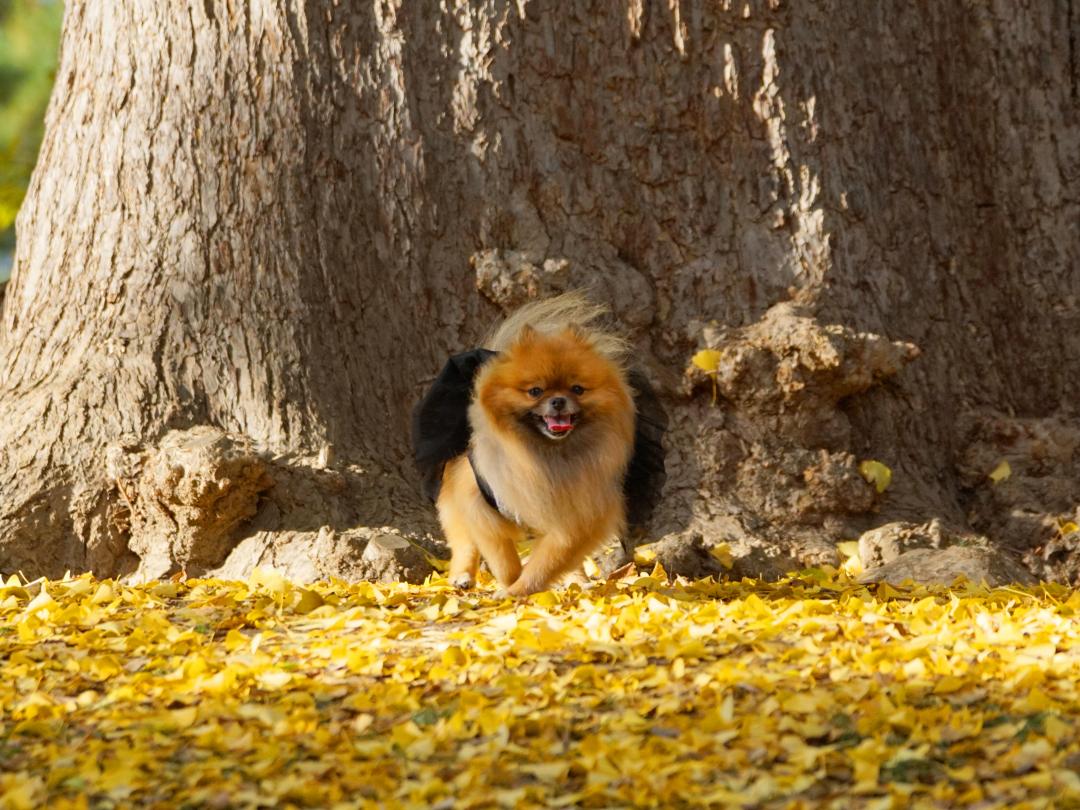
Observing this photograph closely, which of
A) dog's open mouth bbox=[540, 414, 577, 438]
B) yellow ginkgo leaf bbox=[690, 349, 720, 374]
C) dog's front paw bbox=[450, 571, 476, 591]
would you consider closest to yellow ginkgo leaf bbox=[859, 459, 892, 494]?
yellow ginkgo leaf bbox=[690, 349, 720, 374]

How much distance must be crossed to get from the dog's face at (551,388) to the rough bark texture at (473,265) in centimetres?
119

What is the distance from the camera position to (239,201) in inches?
287

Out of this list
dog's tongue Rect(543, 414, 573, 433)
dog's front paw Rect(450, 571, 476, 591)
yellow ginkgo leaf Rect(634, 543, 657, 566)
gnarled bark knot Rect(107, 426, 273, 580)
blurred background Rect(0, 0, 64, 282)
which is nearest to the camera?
dog's tongue Rect(543, 414, 573, 433)

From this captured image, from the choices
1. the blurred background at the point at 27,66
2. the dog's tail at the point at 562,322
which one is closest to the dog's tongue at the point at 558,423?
the dog's tail at the point at 562,322

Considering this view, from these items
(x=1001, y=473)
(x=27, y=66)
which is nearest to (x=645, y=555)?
(x=1001, y=473)

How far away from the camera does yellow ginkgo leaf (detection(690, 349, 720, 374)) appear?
7172mm

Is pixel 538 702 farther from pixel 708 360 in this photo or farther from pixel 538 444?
pixel 708 360

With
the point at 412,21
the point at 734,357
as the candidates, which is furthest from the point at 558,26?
the point at 734,357

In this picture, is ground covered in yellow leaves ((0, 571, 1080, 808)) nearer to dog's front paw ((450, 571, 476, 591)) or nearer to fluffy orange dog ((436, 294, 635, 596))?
fluffy orange dog ((436, 294, 635, 596))

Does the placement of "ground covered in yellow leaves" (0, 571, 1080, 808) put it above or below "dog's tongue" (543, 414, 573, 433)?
below

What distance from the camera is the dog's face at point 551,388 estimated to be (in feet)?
19.5

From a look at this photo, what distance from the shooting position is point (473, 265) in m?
7.36

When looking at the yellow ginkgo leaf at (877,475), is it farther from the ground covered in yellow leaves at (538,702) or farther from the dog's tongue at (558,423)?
the dog's tongue at (558,423)

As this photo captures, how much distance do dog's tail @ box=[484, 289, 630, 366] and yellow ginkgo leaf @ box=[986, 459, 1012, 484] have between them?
2.09 m
